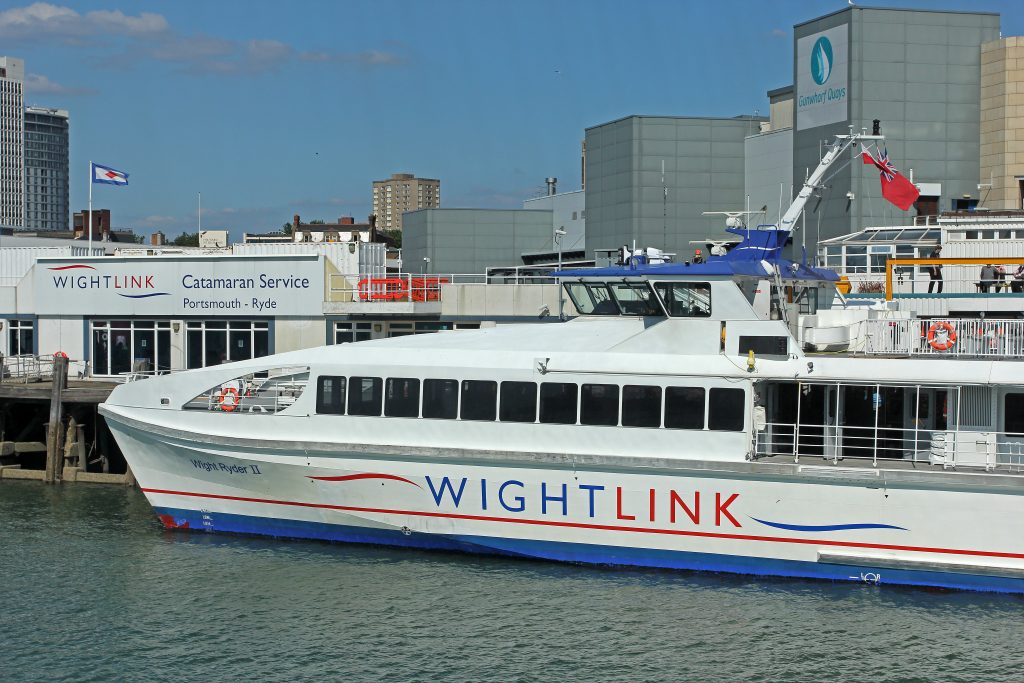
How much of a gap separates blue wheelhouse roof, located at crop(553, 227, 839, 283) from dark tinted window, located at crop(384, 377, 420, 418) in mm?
3278

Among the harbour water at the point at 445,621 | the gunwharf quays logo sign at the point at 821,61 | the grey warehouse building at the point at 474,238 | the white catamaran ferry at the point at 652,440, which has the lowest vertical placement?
the harbour water at the point at 445,621

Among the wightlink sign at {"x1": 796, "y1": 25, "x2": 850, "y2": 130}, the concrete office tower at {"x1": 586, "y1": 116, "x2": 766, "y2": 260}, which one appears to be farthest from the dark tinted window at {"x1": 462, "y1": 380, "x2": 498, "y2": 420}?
the concrete office tower at {"x1": 586, "y1": 116, "x2": 766, "y2": 260}

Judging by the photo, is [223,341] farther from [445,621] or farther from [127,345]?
[445,621]

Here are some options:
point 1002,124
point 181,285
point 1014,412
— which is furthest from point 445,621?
point 1002,124

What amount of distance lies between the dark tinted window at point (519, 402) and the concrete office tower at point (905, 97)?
80.9 ft

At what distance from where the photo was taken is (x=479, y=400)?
19.5m

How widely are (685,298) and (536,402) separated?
3158 mm

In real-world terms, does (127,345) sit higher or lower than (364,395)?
higher

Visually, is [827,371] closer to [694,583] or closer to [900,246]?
[694,583]

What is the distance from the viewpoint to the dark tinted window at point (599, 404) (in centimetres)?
1895

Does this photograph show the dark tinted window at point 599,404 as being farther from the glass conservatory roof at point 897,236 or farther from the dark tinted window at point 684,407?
the glass conservatory roof at point 897,236

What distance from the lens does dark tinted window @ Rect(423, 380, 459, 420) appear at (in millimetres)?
19641

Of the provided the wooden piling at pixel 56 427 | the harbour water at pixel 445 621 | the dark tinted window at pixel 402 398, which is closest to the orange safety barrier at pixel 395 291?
the wooden piling at pixel 56 427

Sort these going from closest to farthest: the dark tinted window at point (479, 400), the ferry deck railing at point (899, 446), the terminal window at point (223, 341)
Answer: the ferry deck railing at point (899, 446)
the dark tinted window at point (479, 400)
the terminal window at point (223, 341)
